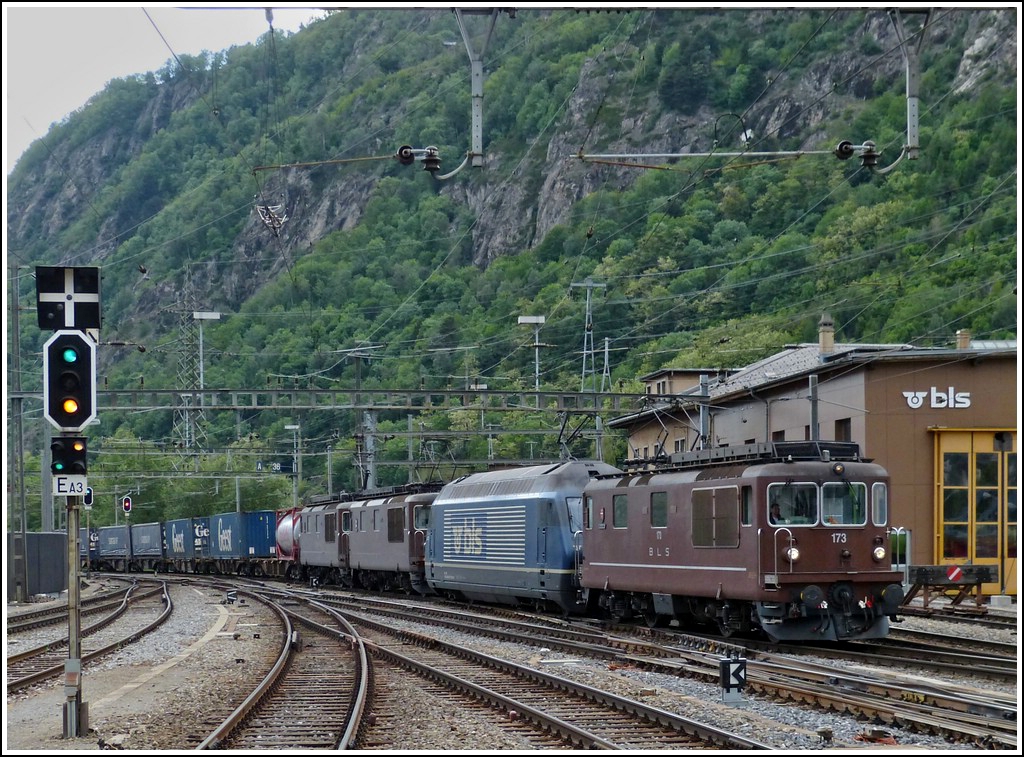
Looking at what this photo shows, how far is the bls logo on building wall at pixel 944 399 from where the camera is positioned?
3606 centimetres

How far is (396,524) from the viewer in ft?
124

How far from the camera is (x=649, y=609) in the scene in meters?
23.8

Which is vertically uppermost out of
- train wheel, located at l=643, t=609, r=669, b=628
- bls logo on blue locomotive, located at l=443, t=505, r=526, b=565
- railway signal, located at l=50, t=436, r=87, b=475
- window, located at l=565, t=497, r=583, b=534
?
railway signal, located at l=50, t=436, r=87, b=475

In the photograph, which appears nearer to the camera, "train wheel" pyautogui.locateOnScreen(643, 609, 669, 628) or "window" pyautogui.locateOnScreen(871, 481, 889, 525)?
"window" pyautogui.locateOnScreen(871, 481, 889, 525)

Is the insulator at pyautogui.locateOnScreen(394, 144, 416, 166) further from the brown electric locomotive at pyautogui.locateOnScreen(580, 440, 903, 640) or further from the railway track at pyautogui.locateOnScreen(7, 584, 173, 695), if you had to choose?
the brown electric locomotive at pyautogui.locateOnScreen(580, 440, 903, 640)

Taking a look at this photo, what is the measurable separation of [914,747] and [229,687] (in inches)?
352

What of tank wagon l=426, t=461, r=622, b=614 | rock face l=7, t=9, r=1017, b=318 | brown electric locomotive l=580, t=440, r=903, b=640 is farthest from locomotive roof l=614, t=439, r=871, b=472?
rock face l=7, t=9, r=1017, b=318

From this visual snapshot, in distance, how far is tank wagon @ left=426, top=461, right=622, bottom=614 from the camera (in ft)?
88.7

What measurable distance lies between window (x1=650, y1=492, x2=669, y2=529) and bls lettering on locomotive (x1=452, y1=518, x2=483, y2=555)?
8593 mm

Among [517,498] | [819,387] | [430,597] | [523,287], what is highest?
[523,287]

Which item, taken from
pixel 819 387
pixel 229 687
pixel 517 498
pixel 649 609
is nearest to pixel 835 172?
pixel 819 387

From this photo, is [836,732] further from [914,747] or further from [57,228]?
[57,228]

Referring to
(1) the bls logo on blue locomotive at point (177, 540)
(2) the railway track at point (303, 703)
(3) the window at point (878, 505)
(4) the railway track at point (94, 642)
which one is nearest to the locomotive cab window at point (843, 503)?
(3) the window at point (878, 505)

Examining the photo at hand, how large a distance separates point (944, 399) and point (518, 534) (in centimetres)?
1425
